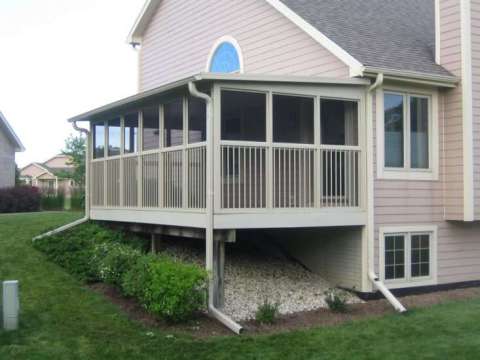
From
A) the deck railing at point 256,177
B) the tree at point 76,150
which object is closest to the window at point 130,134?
the deck railing at point 256,177

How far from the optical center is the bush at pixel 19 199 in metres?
26.3

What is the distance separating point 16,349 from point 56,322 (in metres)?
1.08

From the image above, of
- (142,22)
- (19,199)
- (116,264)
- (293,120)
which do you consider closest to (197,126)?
(293,120)

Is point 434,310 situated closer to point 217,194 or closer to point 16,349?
point 217,194

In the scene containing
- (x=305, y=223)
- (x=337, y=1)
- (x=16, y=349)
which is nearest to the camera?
(x=16, y=349)

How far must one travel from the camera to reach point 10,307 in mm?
8492

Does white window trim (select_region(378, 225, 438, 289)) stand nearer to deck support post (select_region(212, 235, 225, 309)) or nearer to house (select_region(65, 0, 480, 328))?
house (select_region(65, 0, 480, 328))

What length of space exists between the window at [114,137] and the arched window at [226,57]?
3177mm

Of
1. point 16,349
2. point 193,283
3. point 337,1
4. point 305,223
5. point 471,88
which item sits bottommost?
point 16,349

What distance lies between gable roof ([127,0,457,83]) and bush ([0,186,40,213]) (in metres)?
17.4

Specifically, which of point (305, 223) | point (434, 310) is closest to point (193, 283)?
point (305, 223)

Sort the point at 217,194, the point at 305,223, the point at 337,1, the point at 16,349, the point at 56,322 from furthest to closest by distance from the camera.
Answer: the point at 337,1, the point at 305,223, the point at 217,194, the point at 56,322, the point at 16,349

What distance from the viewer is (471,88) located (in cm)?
1173

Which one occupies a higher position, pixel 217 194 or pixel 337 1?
pixel 337 1
